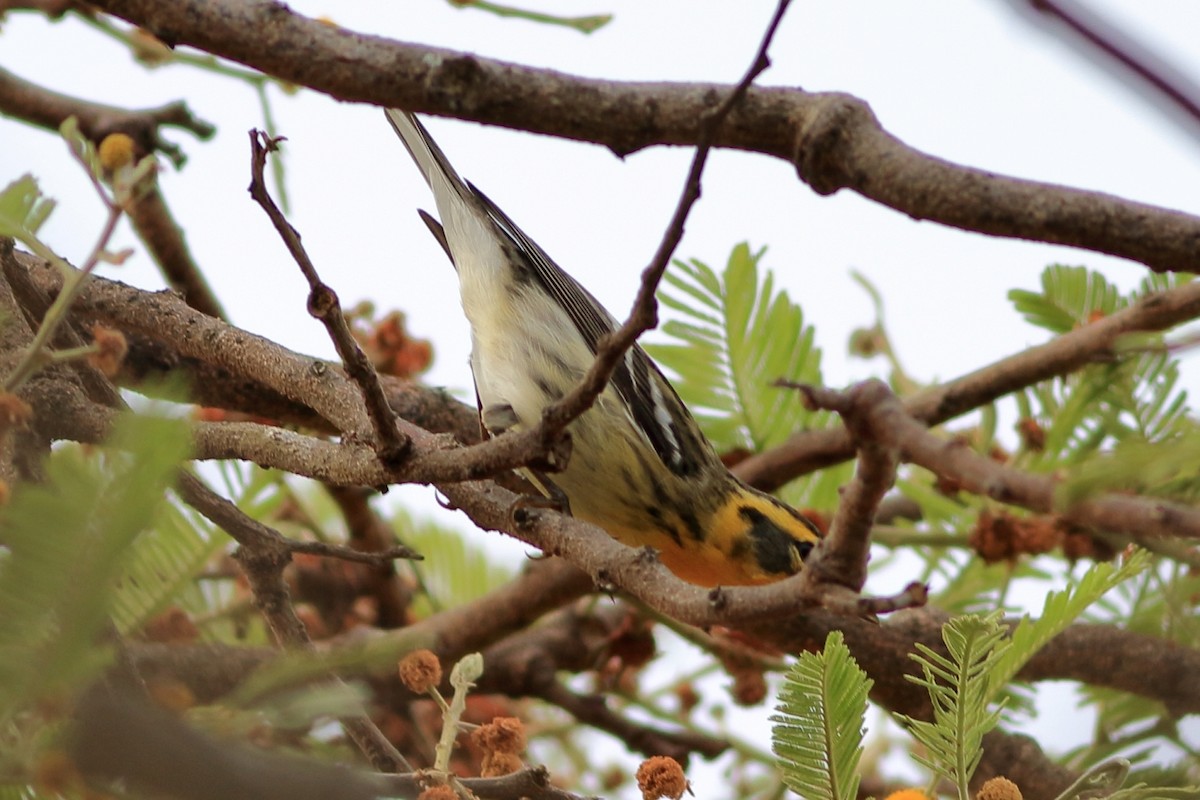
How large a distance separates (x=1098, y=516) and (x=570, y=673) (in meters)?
2.64

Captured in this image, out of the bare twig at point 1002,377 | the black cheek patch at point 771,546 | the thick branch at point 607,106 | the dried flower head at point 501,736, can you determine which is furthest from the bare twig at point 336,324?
the black cheek patch at point 771,546

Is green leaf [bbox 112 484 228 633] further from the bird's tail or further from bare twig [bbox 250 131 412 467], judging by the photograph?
the bird's tail

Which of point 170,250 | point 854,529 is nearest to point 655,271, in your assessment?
point 854,529

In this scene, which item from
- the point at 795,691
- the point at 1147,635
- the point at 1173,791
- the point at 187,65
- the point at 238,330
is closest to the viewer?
the point at 795,691

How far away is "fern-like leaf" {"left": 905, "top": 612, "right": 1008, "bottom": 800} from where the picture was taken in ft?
4.58

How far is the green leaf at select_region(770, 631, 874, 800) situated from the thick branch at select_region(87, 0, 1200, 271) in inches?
20.8

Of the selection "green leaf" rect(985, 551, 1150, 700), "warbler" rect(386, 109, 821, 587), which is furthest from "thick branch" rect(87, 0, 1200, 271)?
"warbler" rect(386, 109, 821, 587)

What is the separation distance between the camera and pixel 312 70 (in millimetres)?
1590

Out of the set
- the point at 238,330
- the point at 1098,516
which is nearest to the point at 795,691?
the point at 1098,516

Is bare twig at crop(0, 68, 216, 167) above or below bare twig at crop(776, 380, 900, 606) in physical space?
above

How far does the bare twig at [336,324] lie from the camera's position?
152cm

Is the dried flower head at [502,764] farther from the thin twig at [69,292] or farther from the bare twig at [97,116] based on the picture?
the bare twig at [97,116]

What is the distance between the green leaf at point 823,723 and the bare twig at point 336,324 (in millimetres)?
604

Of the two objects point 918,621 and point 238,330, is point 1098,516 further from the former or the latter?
point 918,621
